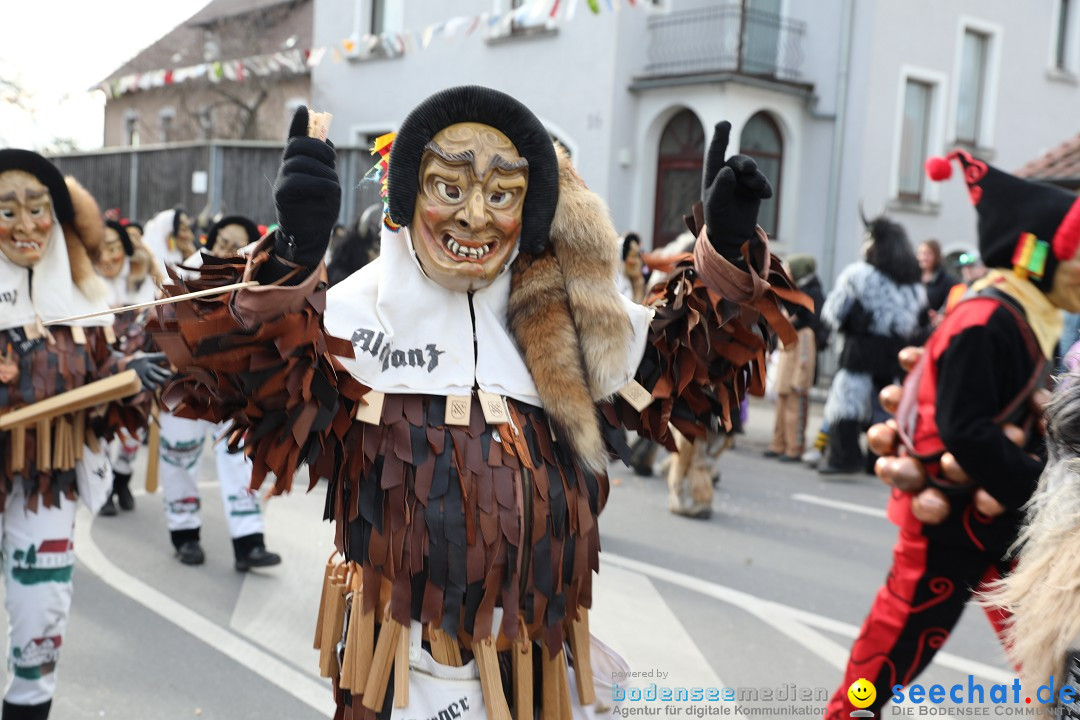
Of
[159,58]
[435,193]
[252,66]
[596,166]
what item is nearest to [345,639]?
[435,193]

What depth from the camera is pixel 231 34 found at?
25016mm

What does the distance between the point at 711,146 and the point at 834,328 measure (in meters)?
7.12

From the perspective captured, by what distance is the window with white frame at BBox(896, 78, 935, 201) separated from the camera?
17641 millimetres

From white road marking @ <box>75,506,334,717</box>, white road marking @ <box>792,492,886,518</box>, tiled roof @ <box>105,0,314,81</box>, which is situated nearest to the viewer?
white road marking @ <box>75,506,334,717</box>

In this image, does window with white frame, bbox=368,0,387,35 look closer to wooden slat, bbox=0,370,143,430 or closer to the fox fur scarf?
wooden slat, bbox=0,370,143,430

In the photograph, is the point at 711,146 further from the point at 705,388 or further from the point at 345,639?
the point at 345,639

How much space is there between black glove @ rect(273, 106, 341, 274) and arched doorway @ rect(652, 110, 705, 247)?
48.7 feet

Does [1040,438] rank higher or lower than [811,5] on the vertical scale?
lower

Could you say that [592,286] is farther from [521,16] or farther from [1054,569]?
[521,16]

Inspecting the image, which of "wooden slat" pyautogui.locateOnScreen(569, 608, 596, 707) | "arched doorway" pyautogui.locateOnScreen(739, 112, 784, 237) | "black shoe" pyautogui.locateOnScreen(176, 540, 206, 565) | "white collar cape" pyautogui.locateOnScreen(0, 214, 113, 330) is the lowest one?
"black shoe" pyautogui.locateOnScreen(176, 540, 206, 565)

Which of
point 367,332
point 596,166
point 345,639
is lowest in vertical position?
point 345,639

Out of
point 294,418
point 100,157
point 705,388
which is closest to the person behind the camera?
point 294,418

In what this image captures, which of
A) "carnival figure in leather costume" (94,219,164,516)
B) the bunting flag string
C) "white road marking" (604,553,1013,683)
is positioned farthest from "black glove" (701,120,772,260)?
the bunting flag string

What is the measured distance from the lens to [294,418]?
2.05 metres
